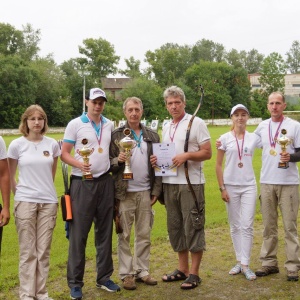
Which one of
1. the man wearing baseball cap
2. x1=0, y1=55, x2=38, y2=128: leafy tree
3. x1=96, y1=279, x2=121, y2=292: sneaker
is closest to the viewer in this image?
the man wearing baseball cap

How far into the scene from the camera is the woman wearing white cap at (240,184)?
6.04 metres

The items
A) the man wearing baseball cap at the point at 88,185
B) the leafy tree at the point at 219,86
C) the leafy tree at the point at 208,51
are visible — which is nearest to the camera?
the man wearing baseball cap at the point at 88,185

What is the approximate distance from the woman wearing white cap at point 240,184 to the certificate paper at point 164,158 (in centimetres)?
85

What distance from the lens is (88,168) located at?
5.20 m

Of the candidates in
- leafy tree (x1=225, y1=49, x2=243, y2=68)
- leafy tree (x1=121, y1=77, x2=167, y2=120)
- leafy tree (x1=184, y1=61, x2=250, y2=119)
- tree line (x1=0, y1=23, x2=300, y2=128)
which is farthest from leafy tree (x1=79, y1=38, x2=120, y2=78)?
leafy tree (x1=225, y1=49, x2=243, y2=68)

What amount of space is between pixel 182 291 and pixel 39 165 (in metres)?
2.07

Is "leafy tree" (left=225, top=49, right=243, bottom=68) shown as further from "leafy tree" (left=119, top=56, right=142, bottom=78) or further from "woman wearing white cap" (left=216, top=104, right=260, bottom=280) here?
"woman wearing white cap" (left=216, top=104, right=260, bottom=280)

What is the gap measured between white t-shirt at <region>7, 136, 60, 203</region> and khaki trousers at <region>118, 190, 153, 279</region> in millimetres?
949

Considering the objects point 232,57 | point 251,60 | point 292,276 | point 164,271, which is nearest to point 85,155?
point 164,271

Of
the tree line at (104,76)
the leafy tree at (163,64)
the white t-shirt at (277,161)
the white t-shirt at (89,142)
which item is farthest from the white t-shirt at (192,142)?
the leafy tree at (163,64)

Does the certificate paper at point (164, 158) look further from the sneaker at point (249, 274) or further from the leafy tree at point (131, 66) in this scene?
the leafy tree at point (131, 66)

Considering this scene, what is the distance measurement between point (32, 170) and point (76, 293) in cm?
139

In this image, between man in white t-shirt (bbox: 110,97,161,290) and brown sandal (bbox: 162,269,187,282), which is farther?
brown sandal (bbox: 162,269,187,282)

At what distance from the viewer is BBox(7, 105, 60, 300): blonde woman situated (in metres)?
5.03
